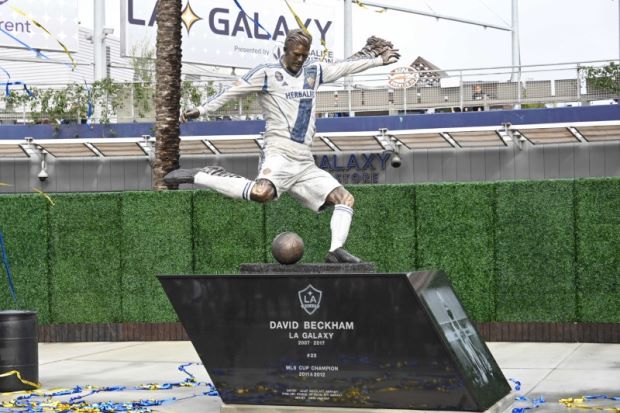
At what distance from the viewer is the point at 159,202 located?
1828cm

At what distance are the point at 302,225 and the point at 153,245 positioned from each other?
7.86 ft

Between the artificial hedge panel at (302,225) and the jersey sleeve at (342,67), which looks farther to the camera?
the artificial hedge panel at (302,225)

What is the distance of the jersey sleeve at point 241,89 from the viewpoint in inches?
424

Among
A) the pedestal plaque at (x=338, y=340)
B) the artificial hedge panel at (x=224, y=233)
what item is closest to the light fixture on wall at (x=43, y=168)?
the artificial hedge panel at (x=224, y=233)

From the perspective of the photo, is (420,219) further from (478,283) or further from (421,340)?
(421,340)

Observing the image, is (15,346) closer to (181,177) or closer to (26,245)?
(181,177)

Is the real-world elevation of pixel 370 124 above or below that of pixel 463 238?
above

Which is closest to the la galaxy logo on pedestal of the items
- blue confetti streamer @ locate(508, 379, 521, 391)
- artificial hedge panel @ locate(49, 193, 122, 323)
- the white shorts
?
the white shorts

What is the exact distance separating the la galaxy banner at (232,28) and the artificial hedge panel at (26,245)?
53.9 ft

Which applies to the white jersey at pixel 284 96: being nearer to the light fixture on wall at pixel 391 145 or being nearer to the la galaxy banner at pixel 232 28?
the light fixture on wall at pixel 391 145

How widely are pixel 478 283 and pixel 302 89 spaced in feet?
23.2

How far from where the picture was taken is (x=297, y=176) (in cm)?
1074

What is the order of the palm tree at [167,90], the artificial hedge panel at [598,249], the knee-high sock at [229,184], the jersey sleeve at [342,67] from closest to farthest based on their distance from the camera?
the knee-high sock at [229,184] → the jersey sleeve at [342,67] → the artificial hedge panel at [598,249] → the palm tree at [167,90]

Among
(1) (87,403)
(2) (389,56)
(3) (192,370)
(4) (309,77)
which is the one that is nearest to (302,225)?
(3) (192,370)
